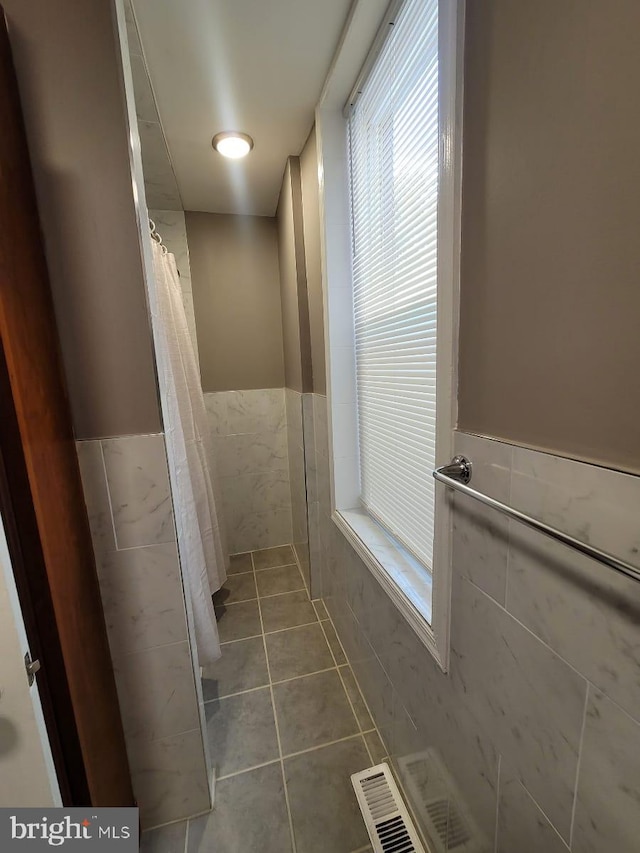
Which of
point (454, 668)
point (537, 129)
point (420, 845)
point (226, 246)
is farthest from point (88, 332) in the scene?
point (226, 246)

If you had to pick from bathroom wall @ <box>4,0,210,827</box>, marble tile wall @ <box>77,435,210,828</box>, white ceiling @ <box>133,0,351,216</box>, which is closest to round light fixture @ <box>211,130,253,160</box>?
white ceiling @ <box>133,0,351,216</box>

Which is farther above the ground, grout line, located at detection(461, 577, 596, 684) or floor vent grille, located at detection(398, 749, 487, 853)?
grout line, located at detection(461, 577, 596, 684)

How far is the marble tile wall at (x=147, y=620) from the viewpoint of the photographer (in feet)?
2.88

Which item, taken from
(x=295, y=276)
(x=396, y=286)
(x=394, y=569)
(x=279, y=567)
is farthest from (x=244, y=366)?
(x=394, y=569)

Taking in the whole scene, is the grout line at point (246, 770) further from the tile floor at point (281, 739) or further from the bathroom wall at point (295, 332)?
the bathroom wall at point (295, 332)

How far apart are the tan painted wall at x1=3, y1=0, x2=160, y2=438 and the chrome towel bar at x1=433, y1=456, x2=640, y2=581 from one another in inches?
28.2

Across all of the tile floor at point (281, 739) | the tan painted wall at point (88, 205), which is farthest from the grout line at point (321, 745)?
the tan painted wall at point (88, 205)

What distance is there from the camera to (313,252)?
5.40ft

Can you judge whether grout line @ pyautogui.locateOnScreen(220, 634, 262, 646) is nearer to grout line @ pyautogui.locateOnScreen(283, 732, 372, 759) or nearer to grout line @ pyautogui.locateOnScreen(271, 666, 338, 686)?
grout line @ pyautogui.locateOnScreen(271, 666, 338, 686)

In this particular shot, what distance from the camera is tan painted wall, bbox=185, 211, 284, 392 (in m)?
2.33

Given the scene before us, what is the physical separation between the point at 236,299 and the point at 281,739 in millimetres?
2403

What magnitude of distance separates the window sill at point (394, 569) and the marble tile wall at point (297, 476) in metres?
0.71

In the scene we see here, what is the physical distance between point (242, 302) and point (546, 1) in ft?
7.11

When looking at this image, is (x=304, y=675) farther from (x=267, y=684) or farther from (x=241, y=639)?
(x=241, y=639)
